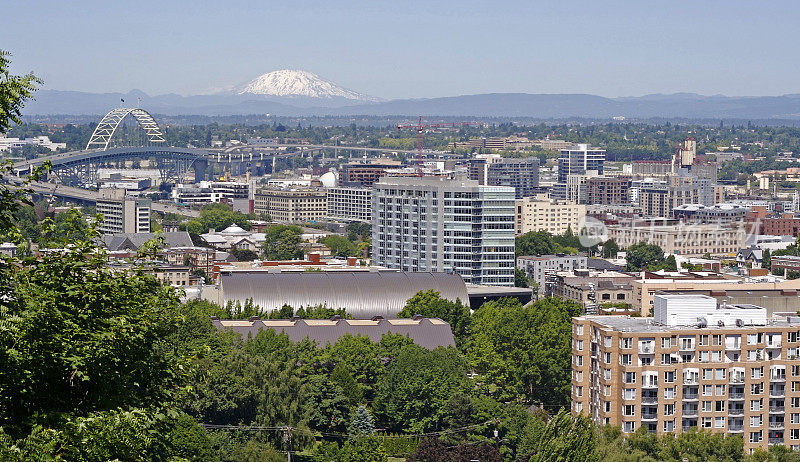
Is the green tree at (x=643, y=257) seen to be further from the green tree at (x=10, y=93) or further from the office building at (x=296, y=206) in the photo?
the green tree at (x=10, y=93)

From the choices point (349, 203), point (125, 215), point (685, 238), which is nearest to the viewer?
point (685, 238)

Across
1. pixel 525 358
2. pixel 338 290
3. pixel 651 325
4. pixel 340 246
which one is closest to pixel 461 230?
pixel 338 290

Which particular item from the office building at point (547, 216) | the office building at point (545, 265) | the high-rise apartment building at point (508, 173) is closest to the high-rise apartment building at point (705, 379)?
the office building at point (545, 265)

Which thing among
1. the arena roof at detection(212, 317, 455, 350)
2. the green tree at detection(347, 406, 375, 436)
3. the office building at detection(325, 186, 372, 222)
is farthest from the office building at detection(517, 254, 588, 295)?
the green tree at detection(347, 406, 375, 436)

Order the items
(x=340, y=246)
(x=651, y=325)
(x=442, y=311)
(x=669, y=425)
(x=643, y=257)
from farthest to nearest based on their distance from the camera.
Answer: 1. (x=340, y=246)
2. (x=643, y=257)
3. (x=442, y=311)
4. (x=651, y=325)
5. (x=669, y=425)

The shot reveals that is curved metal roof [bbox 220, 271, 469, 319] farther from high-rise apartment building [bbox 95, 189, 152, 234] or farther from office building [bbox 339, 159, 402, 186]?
office building [bbox 339, 159, 402, 186]

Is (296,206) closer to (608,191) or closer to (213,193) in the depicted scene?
(213,193)
